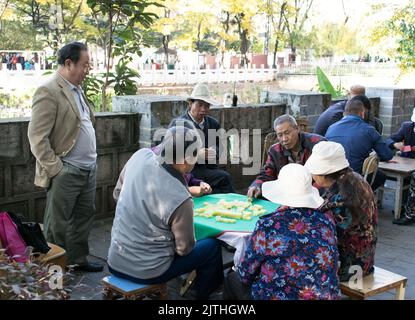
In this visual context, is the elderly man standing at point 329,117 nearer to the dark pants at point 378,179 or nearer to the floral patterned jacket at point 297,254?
the dark pants at point 378,179

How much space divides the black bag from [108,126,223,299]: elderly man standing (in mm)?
779

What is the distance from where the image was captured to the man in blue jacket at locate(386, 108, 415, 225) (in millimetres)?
6375

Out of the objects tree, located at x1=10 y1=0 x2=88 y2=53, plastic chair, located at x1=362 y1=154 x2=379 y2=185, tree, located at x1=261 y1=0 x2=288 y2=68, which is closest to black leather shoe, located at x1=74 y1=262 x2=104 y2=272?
plastic chair, located at x1=362 y1=154 x2=379 y2=185

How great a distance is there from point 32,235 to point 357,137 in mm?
3606

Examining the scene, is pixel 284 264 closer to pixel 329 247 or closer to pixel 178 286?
pixel 329 247

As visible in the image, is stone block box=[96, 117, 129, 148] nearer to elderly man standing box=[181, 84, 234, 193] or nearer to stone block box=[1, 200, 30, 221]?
elderly man standing box=[181, 84, 234, 193]

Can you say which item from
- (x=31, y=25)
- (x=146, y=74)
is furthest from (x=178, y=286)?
(x=31, y=25)

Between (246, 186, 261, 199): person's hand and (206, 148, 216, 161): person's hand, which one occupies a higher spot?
(206, 148, 216, 161): person's hand

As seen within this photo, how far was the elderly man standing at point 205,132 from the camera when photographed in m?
5.47

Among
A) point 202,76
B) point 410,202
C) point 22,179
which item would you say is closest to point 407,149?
point 410,202

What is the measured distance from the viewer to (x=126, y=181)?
3439 mm

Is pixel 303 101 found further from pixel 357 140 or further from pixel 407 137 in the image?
pixel 357 140

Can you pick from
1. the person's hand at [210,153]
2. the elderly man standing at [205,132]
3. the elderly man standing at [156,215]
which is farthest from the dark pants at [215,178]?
the elderly man standing at [156,215]

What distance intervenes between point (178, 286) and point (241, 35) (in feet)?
99.7
